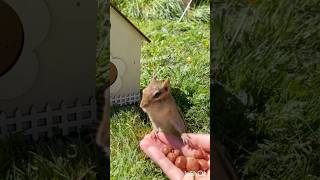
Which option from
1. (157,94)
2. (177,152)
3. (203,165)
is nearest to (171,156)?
(177,152)

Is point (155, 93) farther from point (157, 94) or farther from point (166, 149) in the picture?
point (166, 149)

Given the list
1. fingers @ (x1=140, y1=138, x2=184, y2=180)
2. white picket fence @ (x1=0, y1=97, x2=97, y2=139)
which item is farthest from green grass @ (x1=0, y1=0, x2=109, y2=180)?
fingers @ (x1=140, y1=138, x2=184, y2=180)

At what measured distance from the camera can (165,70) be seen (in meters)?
2.72

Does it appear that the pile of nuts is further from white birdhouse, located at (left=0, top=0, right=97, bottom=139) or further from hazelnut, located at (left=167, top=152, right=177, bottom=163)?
white birdhouse, located at (left=0, top=0, right=97, bottom=139)

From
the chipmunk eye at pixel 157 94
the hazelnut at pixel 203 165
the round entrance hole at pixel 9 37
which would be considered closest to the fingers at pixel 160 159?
the hazelnut at pixel 203 165

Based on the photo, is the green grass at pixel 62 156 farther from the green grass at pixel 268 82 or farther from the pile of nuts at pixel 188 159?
the green grass at pixel 268 82

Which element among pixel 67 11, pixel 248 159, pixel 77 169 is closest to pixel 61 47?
pixel 67 11

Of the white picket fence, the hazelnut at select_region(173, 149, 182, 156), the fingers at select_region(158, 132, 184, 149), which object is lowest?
the hazelnut at select_region(173, 149, 182, 156)

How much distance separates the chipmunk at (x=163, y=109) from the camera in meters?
2.31

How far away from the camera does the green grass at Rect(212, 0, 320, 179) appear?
2322 mm

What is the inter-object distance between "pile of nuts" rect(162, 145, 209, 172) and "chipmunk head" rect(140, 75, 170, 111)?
0.65 feet

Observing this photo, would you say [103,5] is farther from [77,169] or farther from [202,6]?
[202,6]

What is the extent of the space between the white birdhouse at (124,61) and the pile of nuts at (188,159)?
1.08 ft

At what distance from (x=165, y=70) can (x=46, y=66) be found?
1.85 feet
